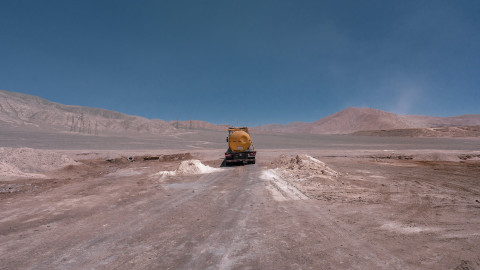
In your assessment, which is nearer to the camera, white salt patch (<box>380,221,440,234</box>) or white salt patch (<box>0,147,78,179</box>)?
white salt patch (<box>380,221,440,234</box>)

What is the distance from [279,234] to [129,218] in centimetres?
389

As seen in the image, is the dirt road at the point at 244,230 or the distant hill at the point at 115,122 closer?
the dirt road at the point at 244,230

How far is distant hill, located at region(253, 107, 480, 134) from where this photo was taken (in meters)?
145

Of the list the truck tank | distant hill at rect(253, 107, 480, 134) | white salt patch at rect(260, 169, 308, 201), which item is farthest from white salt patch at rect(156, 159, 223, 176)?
distant hill at rect(253, 107, 480, 134)

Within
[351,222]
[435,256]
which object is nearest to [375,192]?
[351,222]

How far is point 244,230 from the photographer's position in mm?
5285

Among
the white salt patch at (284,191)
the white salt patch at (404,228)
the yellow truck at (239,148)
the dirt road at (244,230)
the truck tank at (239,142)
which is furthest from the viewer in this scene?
the truck tank at (239,142)

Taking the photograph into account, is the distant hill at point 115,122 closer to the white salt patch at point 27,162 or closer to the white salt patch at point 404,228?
the white salt patch at point 27,162

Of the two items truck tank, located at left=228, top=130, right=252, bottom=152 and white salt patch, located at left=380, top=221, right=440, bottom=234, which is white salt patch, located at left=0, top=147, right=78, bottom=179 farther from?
white salt patch, located at left=380, top=221, right=440, bottom=234

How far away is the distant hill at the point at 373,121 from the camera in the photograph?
144750 mm

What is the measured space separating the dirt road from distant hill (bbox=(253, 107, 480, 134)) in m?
131

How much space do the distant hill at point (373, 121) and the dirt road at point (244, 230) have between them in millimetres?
131131

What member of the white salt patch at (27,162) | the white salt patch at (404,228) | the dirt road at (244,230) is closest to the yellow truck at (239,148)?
the dirt road at (244,230)

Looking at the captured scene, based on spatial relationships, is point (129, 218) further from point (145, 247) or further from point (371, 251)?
point (371, 251)
